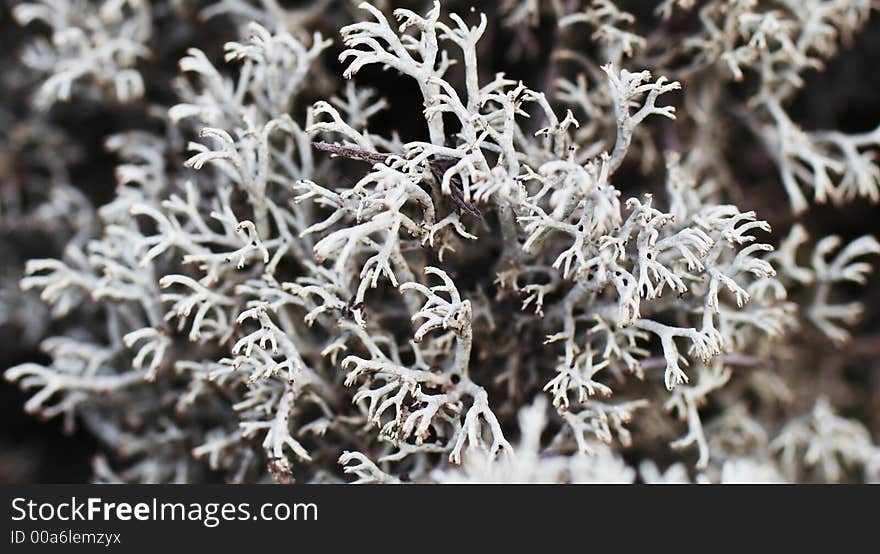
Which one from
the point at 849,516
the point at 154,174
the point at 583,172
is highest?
the point at 583,172

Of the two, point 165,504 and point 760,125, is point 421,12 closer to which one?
point 760,125

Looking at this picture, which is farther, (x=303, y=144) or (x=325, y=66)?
(x=325, y=66)

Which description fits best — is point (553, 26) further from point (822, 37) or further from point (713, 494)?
point (713, 494)

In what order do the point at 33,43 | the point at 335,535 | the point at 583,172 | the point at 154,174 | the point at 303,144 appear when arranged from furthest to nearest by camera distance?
the point at 33,43 → the point at 154,174 → the point at 303,144 → the point at 335,535 → the point at 583,172

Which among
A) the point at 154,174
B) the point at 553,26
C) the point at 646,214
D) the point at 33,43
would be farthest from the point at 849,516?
the point at 33,43

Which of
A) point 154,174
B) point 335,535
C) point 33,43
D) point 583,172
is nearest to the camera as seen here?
point 583,172

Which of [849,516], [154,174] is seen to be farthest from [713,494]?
[154,174]

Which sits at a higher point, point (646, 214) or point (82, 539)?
point (646, 214)
